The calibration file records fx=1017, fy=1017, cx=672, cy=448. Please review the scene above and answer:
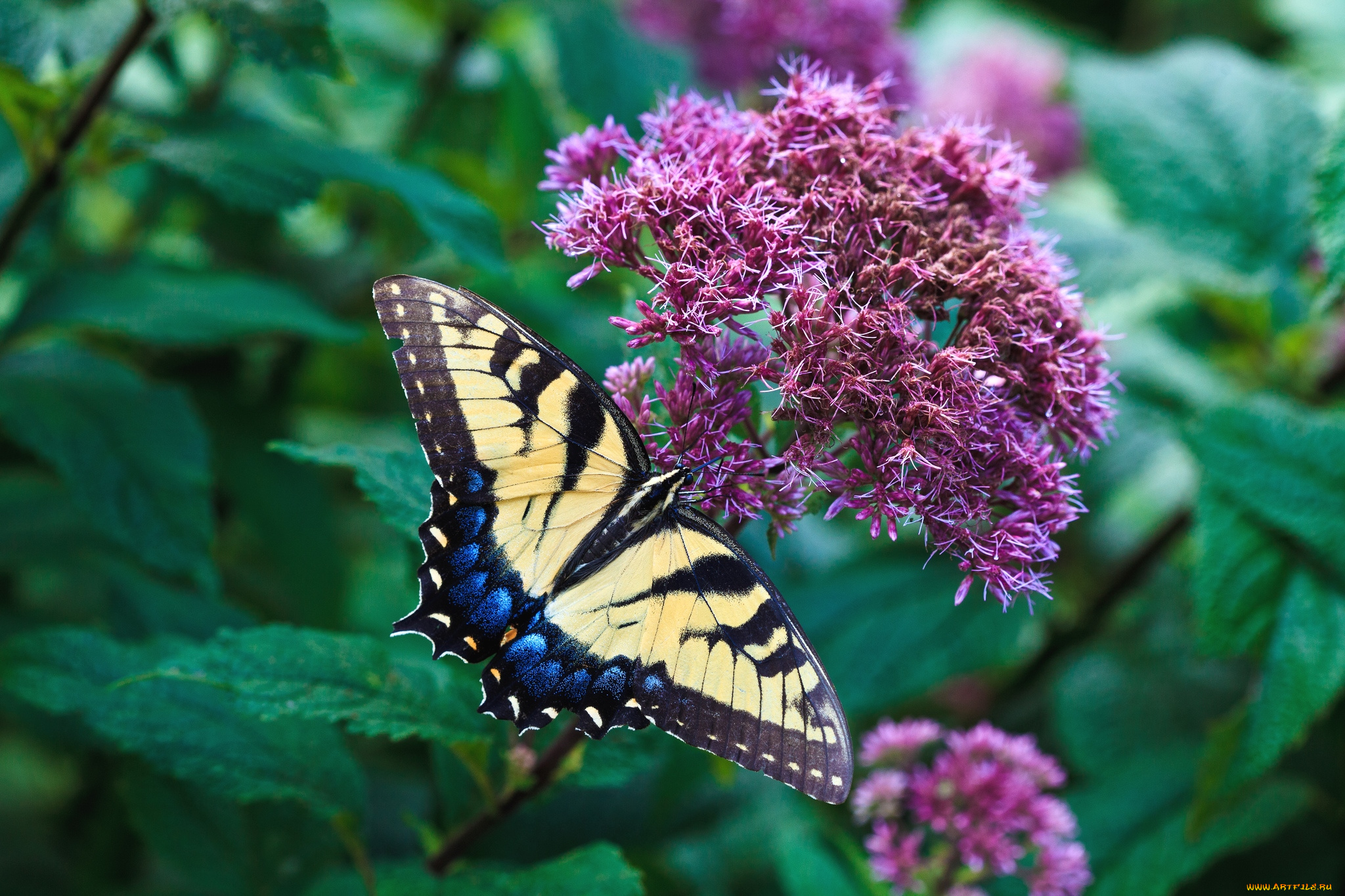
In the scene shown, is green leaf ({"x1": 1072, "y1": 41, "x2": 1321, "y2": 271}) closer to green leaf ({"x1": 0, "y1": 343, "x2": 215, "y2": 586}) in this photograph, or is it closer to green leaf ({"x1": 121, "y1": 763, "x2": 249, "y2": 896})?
green leaf ({"x1": 0, "y1": 343, "x2": 215, "y2": 586})

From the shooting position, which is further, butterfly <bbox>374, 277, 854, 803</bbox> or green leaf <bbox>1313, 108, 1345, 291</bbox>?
green leaf <bbox>1313, 108, 1345, 291</bbox>

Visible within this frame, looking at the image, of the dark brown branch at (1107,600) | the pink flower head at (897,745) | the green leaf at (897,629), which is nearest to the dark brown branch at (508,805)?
the pink flower head at (897,745)

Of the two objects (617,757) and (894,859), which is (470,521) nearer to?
(617,757)

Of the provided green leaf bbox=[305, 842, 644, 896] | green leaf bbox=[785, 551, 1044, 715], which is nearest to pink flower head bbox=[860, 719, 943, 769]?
green leaf bbox=[785, 551, 1044, 715]

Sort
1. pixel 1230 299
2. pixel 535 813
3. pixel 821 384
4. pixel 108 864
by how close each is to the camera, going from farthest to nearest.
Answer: pixel 1230 299 → pixel 108 864 → pixel 535 813 → pixel 821 384

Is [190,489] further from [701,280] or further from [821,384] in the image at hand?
[821,384]

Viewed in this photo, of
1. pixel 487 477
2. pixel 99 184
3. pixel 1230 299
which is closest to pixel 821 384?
pixel 487 477
